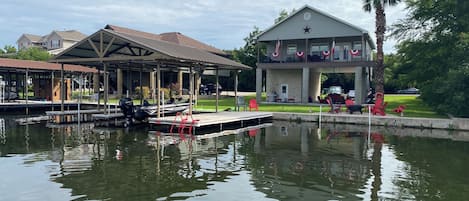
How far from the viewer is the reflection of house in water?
8145 millimetres

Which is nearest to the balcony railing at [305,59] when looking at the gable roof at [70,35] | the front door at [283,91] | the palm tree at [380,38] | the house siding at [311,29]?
the house siding at [311,29]

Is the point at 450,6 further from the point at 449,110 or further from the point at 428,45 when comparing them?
the point at 449,110

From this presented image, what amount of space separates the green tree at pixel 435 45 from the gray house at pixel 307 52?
2.82 meters

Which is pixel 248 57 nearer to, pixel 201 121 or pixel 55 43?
pixel 201 121

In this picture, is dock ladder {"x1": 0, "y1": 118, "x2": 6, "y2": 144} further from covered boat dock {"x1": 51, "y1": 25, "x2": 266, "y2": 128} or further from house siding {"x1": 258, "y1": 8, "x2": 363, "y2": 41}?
house siding {"x1": 258, "y1": 8, "x2": 363, "y2": 41}

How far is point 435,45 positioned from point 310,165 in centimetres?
2017

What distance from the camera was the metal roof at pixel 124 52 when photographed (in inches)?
665

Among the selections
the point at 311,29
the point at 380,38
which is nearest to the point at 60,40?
the point at 311,29

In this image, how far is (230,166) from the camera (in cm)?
1033

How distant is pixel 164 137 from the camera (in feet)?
50.2

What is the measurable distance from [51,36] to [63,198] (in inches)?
2846

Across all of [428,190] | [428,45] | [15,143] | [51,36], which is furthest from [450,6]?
[51,36]

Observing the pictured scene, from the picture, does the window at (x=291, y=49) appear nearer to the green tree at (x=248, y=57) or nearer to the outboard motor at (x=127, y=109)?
the green tree at (x=248, y=57)

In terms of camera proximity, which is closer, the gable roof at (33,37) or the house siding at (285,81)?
the house siding at (285,81)
